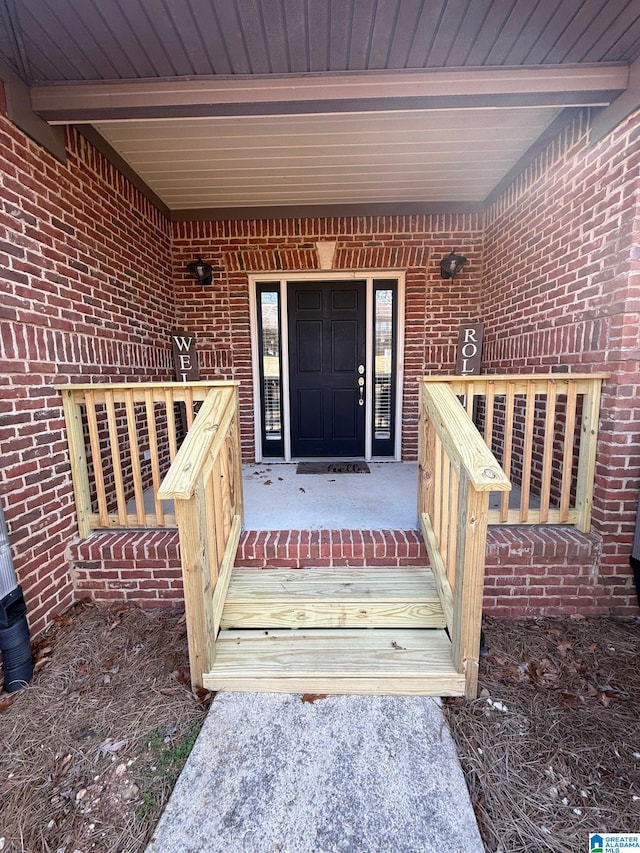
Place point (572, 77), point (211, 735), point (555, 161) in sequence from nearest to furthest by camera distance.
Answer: point (211, 735), point (572, 77), point (555, 161)

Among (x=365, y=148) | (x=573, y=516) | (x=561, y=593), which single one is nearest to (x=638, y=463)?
(x=573, y=516)

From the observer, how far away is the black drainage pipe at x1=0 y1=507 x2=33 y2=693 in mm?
1641

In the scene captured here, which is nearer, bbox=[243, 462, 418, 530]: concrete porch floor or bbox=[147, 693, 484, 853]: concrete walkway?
bbox=[147, 693, 484, 853]: concrete walkway

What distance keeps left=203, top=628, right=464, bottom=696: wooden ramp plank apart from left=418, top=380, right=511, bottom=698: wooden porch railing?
4.3 inches

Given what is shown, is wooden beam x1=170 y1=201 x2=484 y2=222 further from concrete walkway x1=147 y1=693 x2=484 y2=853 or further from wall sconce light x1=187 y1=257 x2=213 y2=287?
concrete walkway x1=147 y1=693 x2=484 y2=853

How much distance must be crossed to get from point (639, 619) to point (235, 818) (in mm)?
2304

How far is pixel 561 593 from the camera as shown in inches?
83.4

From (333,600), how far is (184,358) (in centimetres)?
267

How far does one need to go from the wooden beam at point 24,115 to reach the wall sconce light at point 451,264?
3.14m

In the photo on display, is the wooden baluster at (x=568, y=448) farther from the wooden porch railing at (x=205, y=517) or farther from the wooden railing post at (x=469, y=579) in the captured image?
the wooden porch railing at (x=205, y=517)

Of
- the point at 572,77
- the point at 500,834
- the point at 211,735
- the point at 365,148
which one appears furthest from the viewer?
the point at 365,148

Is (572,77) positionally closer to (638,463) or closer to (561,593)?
(638,463)

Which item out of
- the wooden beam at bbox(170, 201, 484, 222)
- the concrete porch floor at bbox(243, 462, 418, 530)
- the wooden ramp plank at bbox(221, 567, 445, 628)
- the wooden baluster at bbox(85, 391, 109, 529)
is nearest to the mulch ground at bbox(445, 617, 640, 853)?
the wooden ramp plank at bbox(221, 567, 445, 628)

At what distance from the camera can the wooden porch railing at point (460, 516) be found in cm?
143
